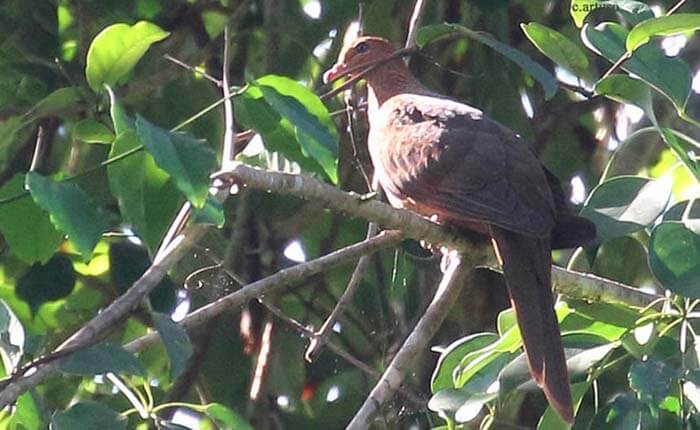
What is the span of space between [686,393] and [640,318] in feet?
0.84

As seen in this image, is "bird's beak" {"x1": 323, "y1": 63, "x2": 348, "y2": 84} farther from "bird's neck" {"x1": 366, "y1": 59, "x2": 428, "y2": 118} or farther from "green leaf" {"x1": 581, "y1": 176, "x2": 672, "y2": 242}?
"green leaf" {"x1": 581, "y1": 176, "x2": 672, "y2": 242}

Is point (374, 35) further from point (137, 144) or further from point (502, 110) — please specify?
point (137, 144)

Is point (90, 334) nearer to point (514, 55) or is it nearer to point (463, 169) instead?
point (514, 55)

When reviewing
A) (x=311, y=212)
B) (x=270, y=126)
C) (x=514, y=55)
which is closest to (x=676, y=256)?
(x=514, y=55)

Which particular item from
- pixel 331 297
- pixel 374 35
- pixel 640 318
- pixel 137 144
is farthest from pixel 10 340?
pixel 374 35

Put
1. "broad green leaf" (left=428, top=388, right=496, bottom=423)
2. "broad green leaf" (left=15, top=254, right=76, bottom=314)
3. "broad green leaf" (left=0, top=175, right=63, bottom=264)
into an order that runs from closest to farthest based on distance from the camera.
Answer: "broad green leaf" (left=0, top=175, right=63, bottom=264)
"broad green leaf" (left=428, top=388, right=496, bottom=423)
"broad green leaf" (left=15, top=254, right=76, bottom=314)

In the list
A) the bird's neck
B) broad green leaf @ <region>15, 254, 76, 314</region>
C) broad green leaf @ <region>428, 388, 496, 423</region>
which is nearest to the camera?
broad green leaf @ <region>428, 388, 496, 423</region>

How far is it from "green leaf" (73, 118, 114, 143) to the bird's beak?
63.1 inches

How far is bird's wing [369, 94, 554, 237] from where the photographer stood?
3.74m

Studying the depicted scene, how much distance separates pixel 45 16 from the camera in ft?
15.1

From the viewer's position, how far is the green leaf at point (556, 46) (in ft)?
10.4

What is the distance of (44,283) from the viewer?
12.2 ft

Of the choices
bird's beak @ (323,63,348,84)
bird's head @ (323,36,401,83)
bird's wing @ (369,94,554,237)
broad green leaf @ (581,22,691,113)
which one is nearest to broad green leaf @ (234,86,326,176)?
broad green leaf @ (581,22,691,113)

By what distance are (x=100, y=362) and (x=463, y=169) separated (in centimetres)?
156
